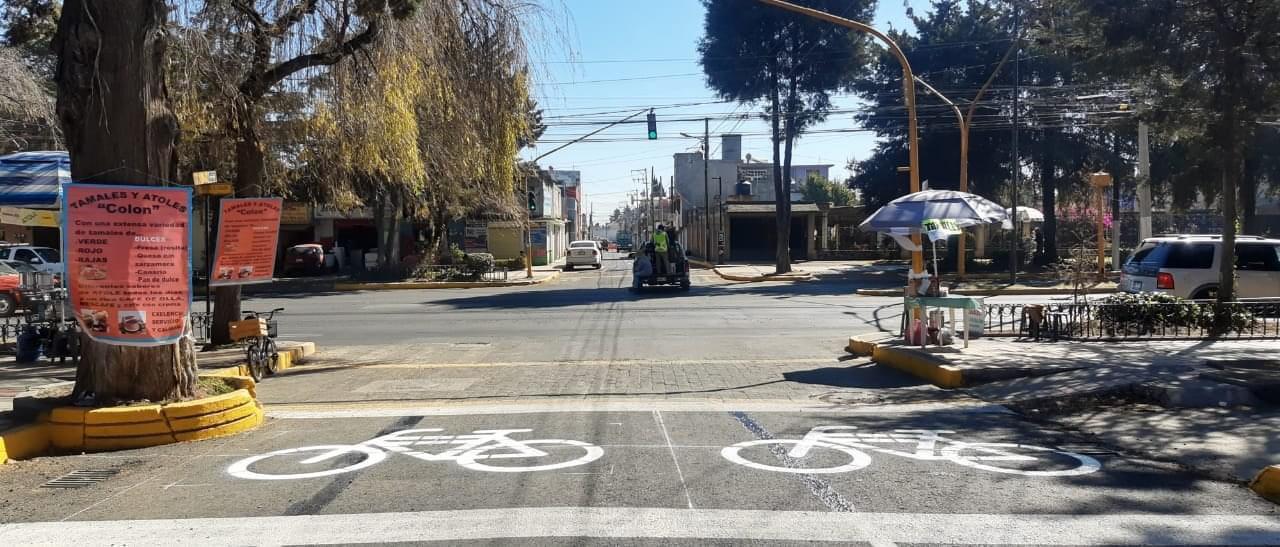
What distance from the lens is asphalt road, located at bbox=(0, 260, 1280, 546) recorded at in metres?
5.62

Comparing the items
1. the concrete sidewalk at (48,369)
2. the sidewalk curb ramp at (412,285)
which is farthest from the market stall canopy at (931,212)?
the sidewalk curb ramp at (412,285)

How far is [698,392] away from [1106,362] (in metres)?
5.11

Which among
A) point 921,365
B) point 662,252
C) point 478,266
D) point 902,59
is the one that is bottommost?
point 921,365

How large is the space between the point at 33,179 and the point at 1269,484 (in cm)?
1396

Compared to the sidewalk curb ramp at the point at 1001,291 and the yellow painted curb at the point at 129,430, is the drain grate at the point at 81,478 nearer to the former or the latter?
the yellow painted curb at the point at 129,430

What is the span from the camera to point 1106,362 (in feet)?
39.7

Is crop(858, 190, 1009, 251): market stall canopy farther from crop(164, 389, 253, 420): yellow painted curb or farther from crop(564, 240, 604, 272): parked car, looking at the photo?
crop(564, 240, 604, 272): parked car

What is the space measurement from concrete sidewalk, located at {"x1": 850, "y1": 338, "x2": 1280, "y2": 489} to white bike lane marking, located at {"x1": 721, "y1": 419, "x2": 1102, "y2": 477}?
1041 mm

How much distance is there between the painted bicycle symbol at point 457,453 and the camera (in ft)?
23.5

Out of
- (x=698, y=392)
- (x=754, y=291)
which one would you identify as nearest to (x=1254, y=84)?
(x=698, y=392)

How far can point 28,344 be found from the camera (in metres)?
14.6

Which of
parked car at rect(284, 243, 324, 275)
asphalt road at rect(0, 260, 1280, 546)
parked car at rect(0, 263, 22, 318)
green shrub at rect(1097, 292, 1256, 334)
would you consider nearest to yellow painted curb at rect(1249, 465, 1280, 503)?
asphalt road at rect(0, 260, 1280, 546)

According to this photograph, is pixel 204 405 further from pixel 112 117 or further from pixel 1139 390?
pixel 1139 390

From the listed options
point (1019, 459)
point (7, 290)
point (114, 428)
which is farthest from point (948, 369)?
point (7, 290)
